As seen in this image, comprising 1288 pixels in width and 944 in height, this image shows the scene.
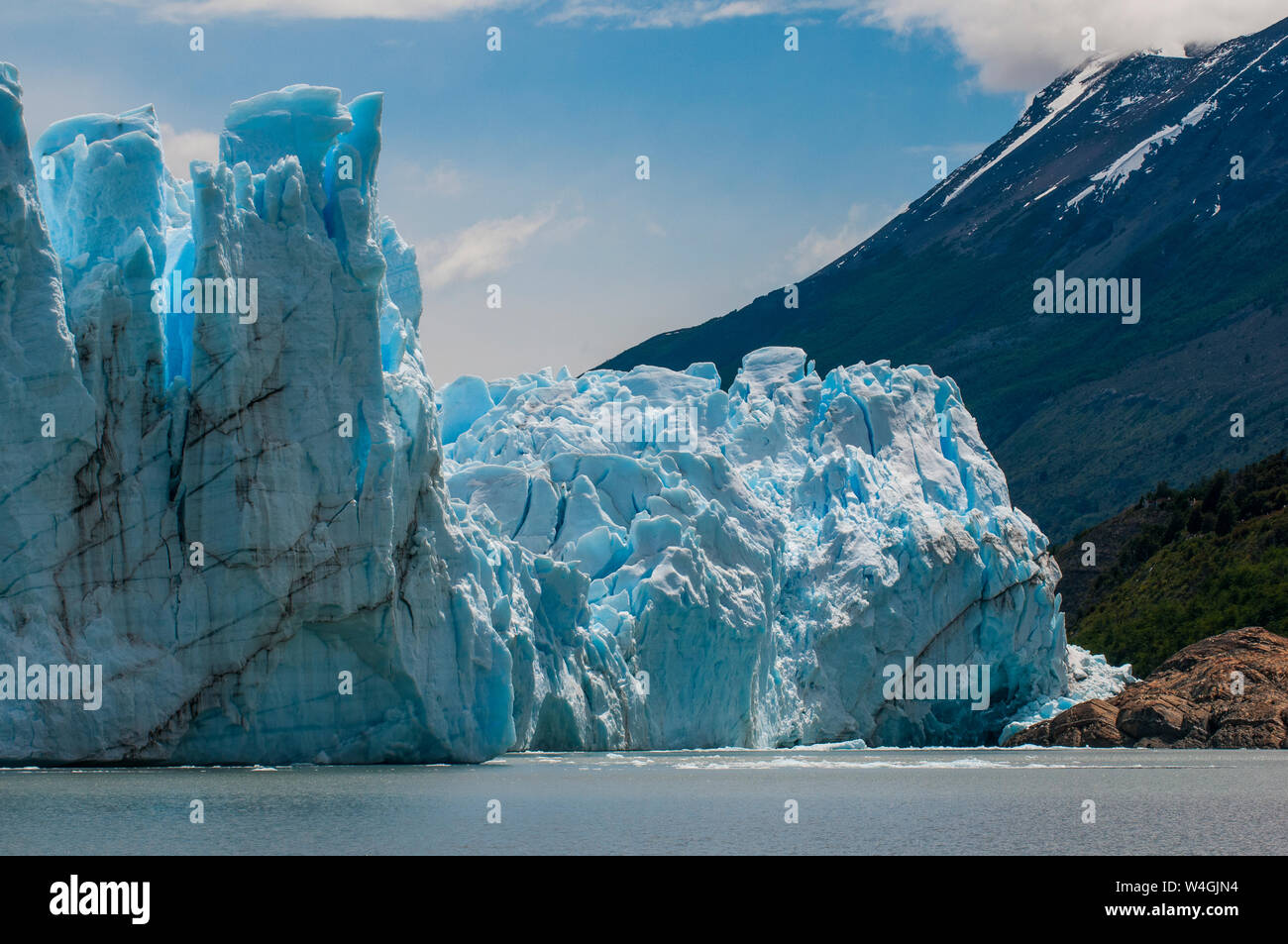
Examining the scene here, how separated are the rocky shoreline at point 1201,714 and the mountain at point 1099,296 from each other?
57099 millimetres

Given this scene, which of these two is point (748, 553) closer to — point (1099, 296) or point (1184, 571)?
point (1184, 571)

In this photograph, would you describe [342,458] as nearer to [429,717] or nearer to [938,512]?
[429,717]

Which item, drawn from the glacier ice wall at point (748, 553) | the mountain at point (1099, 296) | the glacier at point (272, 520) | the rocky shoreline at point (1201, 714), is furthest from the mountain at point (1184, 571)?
the mountain at point (1099, 296)

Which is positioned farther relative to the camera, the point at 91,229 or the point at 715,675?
the point at 715,675

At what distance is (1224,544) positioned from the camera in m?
63.6

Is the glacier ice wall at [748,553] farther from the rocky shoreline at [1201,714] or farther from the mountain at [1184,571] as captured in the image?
the mountain at [1184,571]

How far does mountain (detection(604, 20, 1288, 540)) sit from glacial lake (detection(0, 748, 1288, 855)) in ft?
242

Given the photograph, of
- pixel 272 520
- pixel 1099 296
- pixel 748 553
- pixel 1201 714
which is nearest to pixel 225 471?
pixel 272 520

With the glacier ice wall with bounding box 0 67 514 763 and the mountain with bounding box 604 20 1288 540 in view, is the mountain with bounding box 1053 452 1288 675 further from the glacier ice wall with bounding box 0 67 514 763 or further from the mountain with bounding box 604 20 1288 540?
the glacier ice wall with bounding box 0 67 514 763

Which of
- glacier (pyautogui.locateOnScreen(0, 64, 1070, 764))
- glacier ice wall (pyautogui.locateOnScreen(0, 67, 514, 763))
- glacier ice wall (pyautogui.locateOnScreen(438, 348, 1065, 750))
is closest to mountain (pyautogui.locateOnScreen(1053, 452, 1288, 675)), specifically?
glacier ice wall (pyautogui.locateOnScreen(438, 348, 1065, 750))

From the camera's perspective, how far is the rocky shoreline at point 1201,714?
40.2 meters

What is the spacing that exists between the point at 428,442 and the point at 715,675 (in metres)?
9.84
